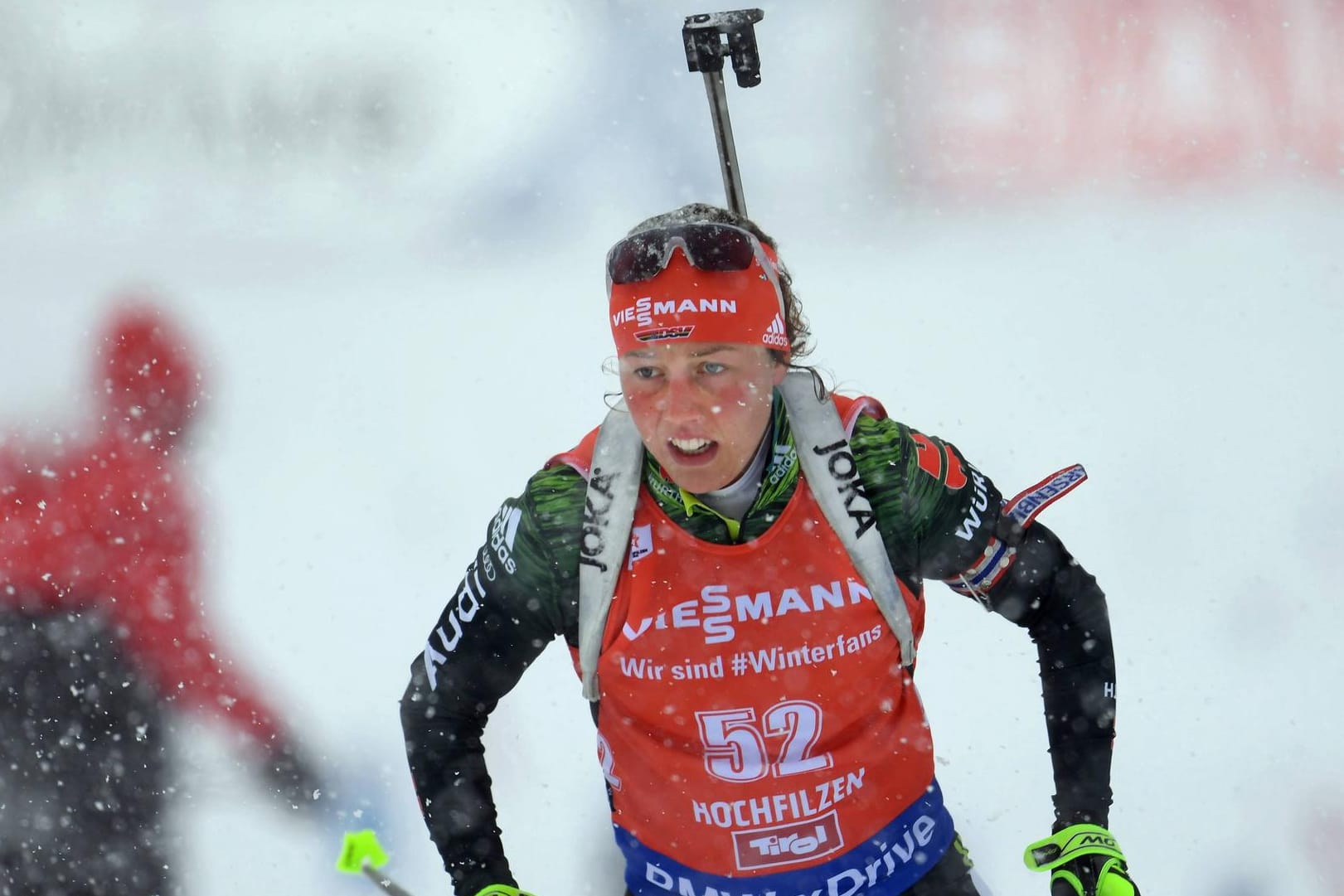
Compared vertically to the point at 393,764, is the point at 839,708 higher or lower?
lower

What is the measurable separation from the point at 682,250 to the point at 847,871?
105cm

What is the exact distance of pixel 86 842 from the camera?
402 cm

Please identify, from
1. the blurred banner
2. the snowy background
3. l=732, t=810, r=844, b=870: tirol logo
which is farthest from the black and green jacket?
the blurred banner

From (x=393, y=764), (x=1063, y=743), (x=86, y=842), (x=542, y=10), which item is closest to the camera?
(x=1063, y=743)

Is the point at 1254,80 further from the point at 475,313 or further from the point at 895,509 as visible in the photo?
the point at 895,509

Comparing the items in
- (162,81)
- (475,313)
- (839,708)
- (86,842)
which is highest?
(162,81)

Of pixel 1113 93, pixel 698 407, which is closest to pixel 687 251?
pixel 698 407

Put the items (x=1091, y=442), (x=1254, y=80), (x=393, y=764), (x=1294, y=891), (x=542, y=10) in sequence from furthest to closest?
1. (x=542, y=10)
2. (x=1254, y=80)
3. (x=1091, y=442)
4. (x=393, y=764)
5. (x=1294, y=891)

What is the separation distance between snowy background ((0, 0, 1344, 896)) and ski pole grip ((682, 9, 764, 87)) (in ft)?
7.22

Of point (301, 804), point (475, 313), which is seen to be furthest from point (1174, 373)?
point (301, 804)

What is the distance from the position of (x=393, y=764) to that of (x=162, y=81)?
10.2ft

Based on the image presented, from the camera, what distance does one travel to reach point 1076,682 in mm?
2406

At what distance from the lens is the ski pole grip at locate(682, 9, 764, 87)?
2803 millimetres

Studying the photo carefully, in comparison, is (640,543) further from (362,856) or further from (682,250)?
(362,856)
